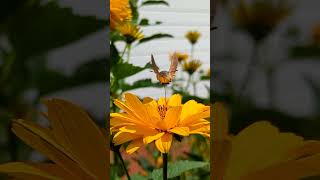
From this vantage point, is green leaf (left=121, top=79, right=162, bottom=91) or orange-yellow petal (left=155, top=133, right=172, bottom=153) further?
green leaf (left=121, top=79, right=162, bottom=91)

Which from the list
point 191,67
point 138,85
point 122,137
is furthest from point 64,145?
point 191,67

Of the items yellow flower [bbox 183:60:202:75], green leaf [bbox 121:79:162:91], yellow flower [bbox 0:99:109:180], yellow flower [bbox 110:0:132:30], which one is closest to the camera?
yellow flower [bbox 0:99:109:180]

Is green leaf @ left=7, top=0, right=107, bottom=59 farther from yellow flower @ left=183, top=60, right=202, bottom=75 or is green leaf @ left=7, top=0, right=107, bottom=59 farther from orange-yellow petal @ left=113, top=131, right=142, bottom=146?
yellow flower @ left=183, top=60, right=202, bottom=75

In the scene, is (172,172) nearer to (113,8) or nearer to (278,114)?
(278,114)

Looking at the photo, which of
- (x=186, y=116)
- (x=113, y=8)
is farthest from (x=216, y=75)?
(x=113, y=8)

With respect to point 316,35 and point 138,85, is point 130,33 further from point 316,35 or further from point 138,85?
point 316,35

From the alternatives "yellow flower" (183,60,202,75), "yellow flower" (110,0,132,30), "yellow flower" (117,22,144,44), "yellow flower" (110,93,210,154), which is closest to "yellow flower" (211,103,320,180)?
"yellow flower" (110,93,210,154)
